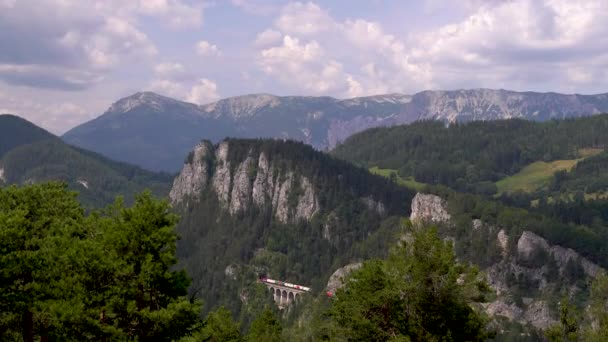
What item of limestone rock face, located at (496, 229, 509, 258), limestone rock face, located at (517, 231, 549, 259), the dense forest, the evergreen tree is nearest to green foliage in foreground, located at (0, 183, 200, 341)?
the dense forest

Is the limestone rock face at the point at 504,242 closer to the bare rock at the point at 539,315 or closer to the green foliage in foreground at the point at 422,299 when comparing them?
the bare rock at the point at 539,315

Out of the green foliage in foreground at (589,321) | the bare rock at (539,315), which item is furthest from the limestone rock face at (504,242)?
the green foliage in foreground at (589,321)

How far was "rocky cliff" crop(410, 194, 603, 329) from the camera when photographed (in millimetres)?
170625

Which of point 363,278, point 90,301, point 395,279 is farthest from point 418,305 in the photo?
point 90,301

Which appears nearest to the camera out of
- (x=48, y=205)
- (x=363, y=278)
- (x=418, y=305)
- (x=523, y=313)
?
(x=48, y=205)

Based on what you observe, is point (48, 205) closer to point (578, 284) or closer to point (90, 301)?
point (90, 301)

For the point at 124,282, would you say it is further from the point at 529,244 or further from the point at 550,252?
the point at 550,252

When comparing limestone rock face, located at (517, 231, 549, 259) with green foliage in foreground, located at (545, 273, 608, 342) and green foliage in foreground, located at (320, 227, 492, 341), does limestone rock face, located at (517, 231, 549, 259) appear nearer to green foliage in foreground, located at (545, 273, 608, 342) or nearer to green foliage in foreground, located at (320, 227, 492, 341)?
green foliage in foreground, located at (545, 273, 608, 342)

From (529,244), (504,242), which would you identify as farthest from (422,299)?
(504,242)

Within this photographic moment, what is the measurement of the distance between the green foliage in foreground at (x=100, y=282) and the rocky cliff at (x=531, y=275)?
510 feet

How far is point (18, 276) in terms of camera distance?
30.0 metres

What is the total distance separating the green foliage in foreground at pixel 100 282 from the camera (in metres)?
28.9

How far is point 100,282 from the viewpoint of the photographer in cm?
2981

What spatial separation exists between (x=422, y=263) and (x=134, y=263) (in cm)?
1928
